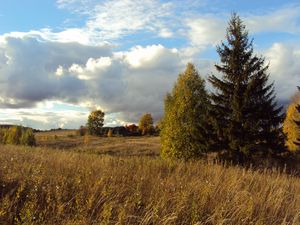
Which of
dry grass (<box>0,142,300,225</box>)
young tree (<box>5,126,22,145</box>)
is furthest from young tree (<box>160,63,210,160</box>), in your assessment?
dry grass (<box>0,142,300,225</box>)

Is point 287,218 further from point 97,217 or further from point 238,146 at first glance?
point 238,146

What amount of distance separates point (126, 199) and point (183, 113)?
118ft

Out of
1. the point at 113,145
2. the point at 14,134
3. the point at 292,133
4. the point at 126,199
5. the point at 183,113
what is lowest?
the point at 113,145

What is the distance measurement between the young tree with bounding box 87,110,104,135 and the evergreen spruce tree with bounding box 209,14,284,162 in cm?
8548

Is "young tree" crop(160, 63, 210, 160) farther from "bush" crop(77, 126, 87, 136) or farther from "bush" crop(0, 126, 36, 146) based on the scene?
"bush" crop(77, 126, 87, 136)

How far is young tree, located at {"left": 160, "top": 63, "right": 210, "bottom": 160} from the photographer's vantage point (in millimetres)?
39531

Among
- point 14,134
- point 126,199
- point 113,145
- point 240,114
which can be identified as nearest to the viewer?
point 126,199

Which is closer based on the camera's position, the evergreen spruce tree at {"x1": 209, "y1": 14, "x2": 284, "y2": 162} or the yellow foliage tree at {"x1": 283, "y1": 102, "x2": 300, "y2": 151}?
the evergreen spruce tree at {"x1": 209, "y1": 14, "x2": 284, "y2": 162}

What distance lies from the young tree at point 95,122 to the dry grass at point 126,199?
111 metres

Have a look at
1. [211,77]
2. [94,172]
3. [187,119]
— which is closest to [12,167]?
[94,172]

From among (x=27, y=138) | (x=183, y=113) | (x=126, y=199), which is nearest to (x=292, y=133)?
(x=183, y=113)

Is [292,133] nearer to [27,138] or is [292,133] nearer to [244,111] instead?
[244,111]

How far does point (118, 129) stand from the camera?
118000 millimetres

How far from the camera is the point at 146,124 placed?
403ft
